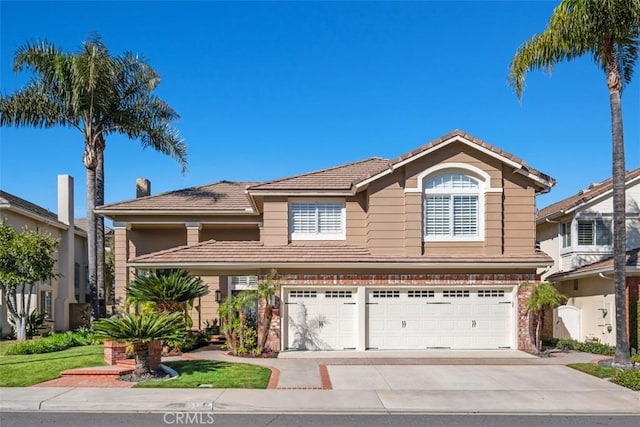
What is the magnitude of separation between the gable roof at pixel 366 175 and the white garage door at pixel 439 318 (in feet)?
12.3

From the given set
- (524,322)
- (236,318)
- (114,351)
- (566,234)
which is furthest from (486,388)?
(566,234)

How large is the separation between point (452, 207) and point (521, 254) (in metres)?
2.67

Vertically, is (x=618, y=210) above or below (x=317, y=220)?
above

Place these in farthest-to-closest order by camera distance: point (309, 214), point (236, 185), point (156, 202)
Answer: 1. point (236, 185)
2. point (156, 202)
3. point (309, 214)

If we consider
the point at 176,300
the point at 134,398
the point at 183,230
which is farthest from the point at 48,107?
the point at 134,398

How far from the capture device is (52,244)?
71.5 feet

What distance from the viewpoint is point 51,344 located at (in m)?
18.2

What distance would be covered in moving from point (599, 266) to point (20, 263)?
65.5 ft

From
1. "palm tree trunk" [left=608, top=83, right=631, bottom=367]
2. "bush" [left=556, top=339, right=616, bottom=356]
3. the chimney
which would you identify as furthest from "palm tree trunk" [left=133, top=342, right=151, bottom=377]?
the chimney

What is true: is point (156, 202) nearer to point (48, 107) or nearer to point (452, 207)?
point (48, 107)

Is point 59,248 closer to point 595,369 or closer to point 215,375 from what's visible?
point 215,375

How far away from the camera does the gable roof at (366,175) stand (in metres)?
18.3

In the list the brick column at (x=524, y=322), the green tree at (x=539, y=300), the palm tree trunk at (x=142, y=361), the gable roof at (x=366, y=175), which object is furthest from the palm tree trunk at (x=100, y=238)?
the green tree at (x=539, y=300)

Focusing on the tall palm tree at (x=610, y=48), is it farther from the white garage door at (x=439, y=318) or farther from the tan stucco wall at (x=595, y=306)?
the white garage door at (x=439, y=318)
